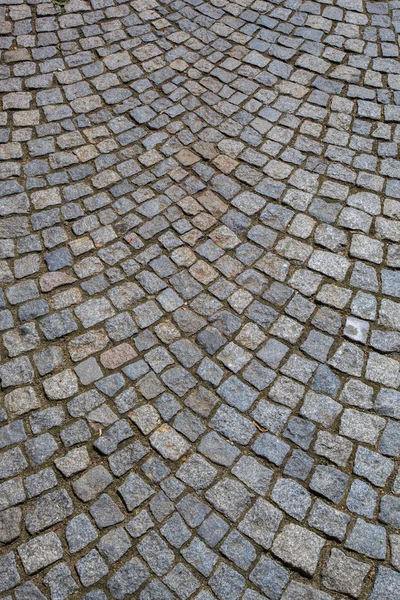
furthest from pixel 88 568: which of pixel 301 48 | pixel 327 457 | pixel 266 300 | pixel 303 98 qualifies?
pixel 301 48

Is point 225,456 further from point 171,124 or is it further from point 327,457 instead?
point 171,124

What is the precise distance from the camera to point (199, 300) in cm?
405

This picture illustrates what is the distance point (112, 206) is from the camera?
14.8 feet

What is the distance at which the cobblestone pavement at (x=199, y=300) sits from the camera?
3.16m

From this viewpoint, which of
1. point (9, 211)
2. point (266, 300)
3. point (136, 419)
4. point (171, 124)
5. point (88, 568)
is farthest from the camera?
point (171, 124)

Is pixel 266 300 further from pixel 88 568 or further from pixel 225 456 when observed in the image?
pixel 88 568

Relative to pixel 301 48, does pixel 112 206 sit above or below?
below

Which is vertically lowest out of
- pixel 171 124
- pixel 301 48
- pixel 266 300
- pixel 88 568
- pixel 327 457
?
pixel 88 568

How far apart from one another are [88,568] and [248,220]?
2476 millimetres

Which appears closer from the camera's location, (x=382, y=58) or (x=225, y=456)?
(x=225, y=456)

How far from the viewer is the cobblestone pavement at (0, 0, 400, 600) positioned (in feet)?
10.4

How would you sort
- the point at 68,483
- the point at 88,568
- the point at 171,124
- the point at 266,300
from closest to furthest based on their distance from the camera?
1. the point at 88,568
2. the point at 68,483
3. the point at 266,300
4. the point at 171,124

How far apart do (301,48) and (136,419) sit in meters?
3.73

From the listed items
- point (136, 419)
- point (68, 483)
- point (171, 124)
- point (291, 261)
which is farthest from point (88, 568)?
point (171, 124)
